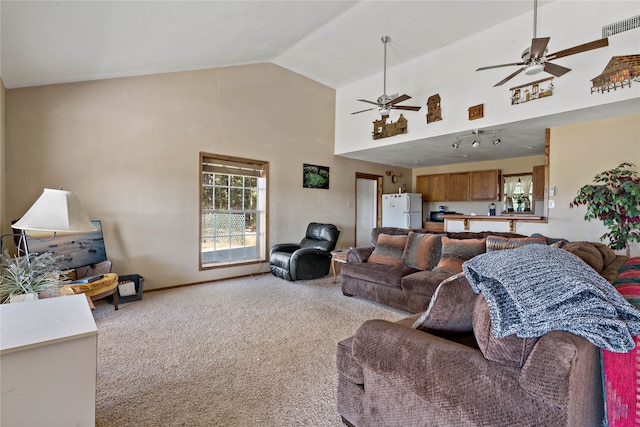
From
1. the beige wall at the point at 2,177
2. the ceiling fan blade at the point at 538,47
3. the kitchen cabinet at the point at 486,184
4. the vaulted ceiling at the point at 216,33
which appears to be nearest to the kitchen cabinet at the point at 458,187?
the kitchen cabinet at the point at 486,184

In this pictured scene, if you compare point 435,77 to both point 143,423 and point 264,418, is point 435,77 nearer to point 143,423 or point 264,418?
point 264,418

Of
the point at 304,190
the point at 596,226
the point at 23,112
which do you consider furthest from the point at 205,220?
the point at 596,226

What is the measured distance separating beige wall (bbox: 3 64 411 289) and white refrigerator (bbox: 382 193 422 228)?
223 cm

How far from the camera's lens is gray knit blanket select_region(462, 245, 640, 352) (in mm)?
872

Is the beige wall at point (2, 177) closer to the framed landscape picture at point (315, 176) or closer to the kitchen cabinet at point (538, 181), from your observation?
the framed landscape picture at point (315, 176)

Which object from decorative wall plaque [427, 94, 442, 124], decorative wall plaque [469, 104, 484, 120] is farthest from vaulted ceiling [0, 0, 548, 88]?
decorative wall plaque [469, 104, 484, 120]

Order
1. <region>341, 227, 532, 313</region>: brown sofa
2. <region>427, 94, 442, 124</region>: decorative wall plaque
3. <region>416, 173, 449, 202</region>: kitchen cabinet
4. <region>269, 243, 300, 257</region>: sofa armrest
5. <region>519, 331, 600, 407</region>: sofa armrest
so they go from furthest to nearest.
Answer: <region>416, 173, 449, 202</region>: kitchen cabinet < <region>269, 243, 300, 257</region>: sofa armrest < <region>427, 94, 442, 124</region>: decorative wall plaque < <region>341, 227, 532, 313</region>: brown sofa < <region>519, 331, 600, 407</region>: sofa armrest

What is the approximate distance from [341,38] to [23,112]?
4.10 m

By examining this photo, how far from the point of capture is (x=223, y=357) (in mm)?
2340

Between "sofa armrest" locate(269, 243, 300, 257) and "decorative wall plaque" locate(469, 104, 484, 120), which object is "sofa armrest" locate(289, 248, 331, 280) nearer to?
"sofa armrest" locate(269, 243, 300, 257)

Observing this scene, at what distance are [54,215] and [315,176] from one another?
4.79 meters

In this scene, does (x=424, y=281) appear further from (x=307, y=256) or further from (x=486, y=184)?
(x=486, y=184)

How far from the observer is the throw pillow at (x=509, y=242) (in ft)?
9.57

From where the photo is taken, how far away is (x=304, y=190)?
5.86m
